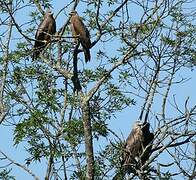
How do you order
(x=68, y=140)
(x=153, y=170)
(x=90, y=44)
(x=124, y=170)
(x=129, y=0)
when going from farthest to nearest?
(x=68, y=140) < (x=90, y=44) < (x=129, y=0) < (x=124, y=170) < (x=153, y=170)

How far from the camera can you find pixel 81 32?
9.98 meters

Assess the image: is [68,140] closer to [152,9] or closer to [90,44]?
[90,44]

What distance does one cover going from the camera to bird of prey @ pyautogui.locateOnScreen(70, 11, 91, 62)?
31.6 ft

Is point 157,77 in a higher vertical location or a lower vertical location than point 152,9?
lower

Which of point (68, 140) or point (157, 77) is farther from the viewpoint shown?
point (68, 140)

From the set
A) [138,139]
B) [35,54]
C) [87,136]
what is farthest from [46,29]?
[138,139]

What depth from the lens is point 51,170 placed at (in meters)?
11.1

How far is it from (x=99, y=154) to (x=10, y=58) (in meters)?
2.24

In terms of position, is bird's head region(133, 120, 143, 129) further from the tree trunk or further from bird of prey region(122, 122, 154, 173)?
the tree trunk

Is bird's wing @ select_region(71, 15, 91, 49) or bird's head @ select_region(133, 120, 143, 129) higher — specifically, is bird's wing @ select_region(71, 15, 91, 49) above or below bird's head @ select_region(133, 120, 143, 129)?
above

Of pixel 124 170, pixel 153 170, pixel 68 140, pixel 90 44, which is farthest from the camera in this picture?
pixel 68 140

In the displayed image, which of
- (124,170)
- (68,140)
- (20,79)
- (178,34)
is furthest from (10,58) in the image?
(124,170)

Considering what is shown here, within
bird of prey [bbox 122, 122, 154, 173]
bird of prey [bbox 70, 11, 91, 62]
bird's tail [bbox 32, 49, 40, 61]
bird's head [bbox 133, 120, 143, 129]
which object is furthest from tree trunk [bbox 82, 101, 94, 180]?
bird's tail [bbox 32, 49, 40, 61]

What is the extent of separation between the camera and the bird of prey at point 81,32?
31.6 ft
